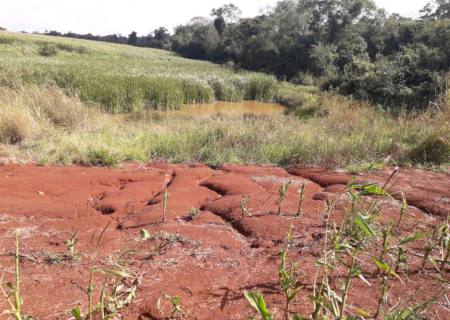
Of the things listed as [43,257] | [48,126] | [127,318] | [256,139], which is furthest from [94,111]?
[127,318]

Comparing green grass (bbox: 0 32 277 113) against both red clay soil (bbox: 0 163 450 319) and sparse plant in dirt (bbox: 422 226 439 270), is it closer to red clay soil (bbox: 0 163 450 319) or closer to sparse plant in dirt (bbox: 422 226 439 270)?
red clay soil (bbox: 0 163 450 319)

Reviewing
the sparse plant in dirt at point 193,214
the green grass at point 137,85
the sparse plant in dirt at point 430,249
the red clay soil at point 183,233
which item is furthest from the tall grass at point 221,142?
the green grass at point 137,85

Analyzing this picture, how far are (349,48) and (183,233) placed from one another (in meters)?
26.8

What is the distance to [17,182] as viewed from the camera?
3.64 m

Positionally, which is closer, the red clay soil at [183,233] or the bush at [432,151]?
the red clay soil at [183,233]

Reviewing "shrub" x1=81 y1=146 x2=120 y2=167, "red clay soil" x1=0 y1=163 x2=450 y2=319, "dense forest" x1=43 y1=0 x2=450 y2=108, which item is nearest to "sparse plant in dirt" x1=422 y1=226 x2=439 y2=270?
"red clay soil" x1=0 y1=163 x2=450 y2=319

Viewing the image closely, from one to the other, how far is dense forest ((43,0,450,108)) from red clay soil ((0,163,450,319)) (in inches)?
503

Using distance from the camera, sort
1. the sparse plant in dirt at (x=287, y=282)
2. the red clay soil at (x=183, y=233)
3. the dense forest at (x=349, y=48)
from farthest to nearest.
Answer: the dense forest at (x=349, y=48) → the red clay soil at (x=183, y=233) → the sparse plant in dirt at (x=287, y=282)

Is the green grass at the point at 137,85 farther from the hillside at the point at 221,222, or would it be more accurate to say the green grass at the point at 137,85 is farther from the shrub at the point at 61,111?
the hillside at the point at 221,222

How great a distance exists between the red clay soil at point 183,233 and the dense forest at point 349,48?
12.8m

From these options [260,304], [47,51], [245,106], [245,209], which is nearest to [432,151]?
[245,209]

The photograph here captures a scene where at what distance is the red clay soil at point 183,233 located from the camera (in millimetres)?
1923

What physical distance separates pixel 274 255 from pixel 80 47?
126 ft

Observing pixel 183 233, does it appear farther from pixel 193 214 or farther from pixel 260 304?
pixel 260 304
